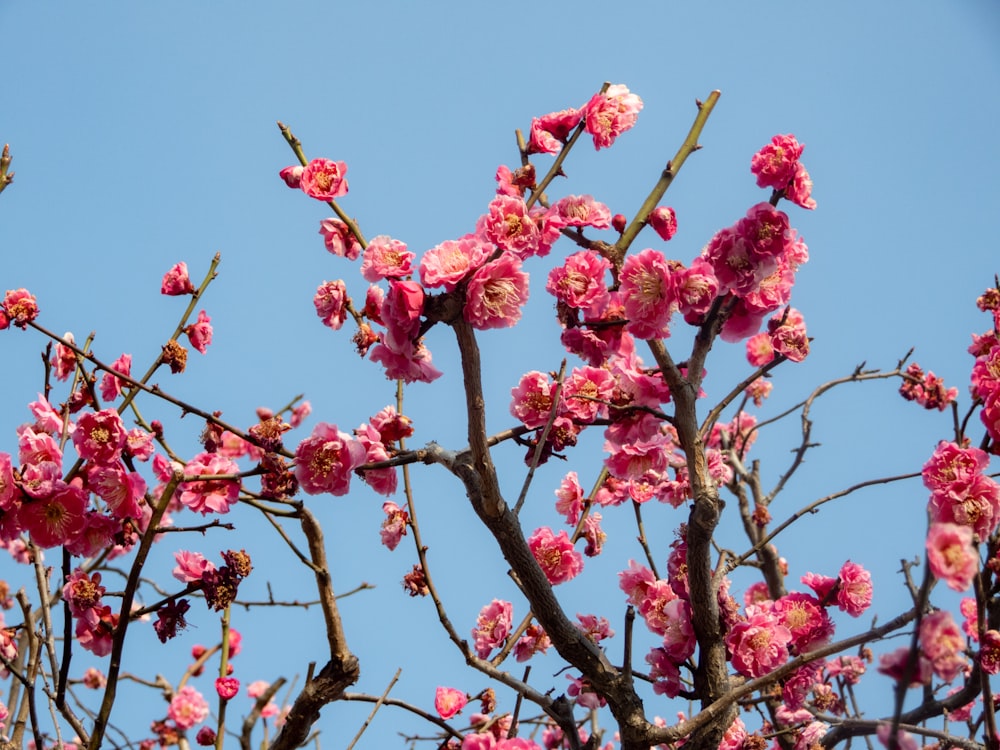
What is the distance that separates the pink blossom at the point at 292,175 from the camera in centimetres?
248

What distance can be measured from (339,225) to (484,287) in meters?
0.64

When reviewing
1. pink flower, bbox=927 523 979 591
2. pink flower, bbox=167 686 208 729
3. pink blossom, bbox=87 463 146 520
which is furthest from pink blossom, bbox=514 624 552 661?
pink flower, bbox=927 523 979 591

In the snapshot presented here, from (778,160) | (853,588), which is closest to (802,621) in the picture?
(853,588)

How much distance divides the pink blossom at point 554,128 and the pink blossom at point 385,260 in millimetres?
646

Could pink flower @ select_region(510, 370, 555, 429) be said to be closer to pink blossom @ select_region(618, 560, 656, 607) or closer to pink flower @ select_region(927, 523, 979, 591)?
pink blossom @ select_region(618, 560, 656, 607)

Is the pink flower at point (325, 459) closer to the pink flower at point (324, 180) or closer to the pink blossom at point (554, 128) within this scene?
the pink flower at point (324, 180)

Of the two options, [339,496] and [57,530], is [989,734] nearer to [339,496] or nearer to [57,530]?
[339,496]

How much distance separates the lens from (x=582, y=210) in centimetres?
247

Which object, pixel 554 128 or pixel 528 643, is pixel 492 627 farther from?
pixel 554 128

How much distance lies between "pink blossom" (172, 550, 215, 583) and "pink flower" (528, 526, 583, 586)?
119 centimetres

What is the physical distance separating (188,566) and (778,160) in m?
2.15

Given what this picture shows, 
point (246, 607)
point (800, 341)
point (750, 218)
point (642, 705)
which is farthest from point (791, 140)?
point (246, 607)

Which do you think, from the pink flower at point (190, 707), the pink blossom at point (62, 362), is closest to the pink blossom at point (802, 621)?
the pink blossom at point (62, 362)

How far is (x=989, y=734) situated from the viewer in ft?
5.71
